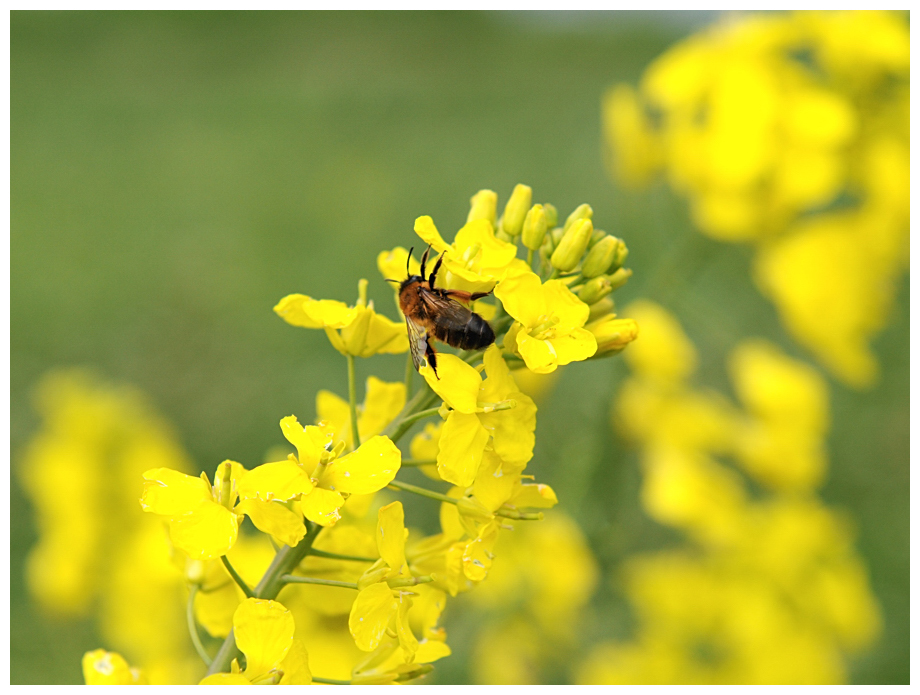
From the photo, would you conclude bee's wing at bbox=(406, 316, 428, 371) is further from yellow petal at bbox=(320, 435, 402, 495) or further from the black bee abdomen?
yellow petal at bbox=(320, 435, 402, 495)

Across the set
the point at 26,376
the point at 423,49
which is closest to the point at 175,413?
the point at 26,376

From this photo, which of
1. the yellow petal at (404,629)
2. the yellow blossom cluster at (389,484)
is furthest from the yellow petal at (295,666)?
the yellow petal at (404,629)

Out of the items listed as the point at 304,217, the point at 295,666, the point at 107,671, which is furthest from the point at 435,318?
the point at 304,217

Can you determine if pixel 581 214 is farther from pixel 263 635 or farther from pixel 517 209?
pixel 263 635

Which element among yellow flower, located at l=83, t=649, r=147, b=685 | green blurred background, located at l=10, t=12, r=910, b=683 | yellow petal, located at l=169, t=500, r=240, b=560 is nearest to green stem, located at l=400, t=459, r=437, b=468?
yellow petal, located at l=169, t=500, r=240, b=560

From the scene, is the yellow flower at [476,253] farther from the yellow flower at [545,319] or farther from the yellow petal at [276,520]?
the yellow petal at [276,520]
